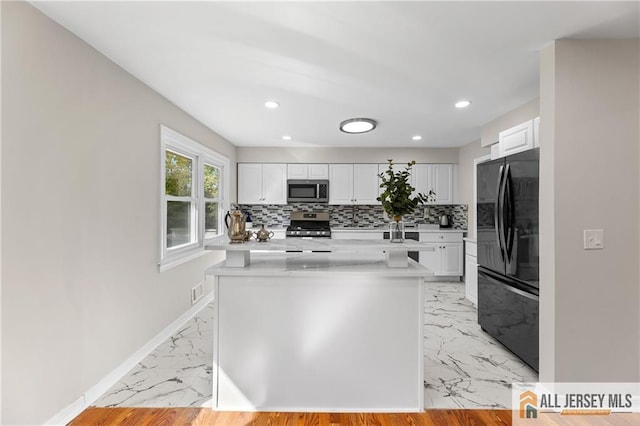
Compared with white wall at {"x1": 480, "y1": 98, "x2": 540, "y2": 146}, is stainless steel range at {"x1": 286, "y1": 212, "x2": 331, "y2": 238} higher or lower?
lower

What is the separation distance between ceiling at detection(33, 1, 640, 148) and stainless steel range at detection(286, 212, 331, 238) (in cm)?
244

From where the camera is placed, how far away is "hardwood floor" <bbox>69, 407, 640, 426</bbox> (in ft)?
6.24

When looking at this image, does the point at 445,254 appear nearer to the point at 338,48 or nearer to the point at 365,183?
the point at 365,183

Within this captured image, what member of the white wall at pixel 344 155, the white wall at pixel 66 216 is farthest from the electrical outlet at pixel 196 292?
the white wall at pixel 344 155

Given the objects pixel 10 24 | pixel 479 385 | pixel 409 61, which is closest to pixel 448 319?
pixel 479 385

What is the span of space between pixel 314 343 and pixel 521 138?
244 centimetres

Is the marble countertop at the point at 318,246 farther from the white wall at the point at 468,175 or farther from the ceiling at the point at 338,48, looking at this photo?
the white wall at the point at 468,175

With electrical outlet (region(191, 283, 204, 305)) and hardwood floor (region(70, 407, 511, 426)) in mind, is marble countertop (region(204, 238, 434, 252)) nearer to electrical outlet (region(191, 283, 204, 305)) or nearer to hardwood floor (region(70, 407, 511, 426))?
hardwood floor (region(70, 407, 511, 426))

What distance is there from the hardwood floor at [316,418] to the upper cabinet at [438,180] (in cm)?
395

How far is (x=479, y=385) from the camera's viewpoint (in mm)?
2322

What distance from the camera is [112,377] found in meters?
2.29

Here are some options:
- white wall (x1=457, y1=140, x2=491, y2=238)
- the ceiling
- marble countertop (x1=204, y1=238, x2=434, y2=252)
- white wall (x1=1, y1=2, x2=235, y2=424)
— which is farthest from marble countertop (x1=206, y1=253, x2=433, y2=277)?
white wall (x1=457, y1=140, x2=491, y2=238)

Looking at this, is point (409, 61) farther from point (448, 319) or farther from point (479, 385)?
point (448, 319)

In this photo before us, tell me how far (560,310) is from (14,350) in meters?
3.13
